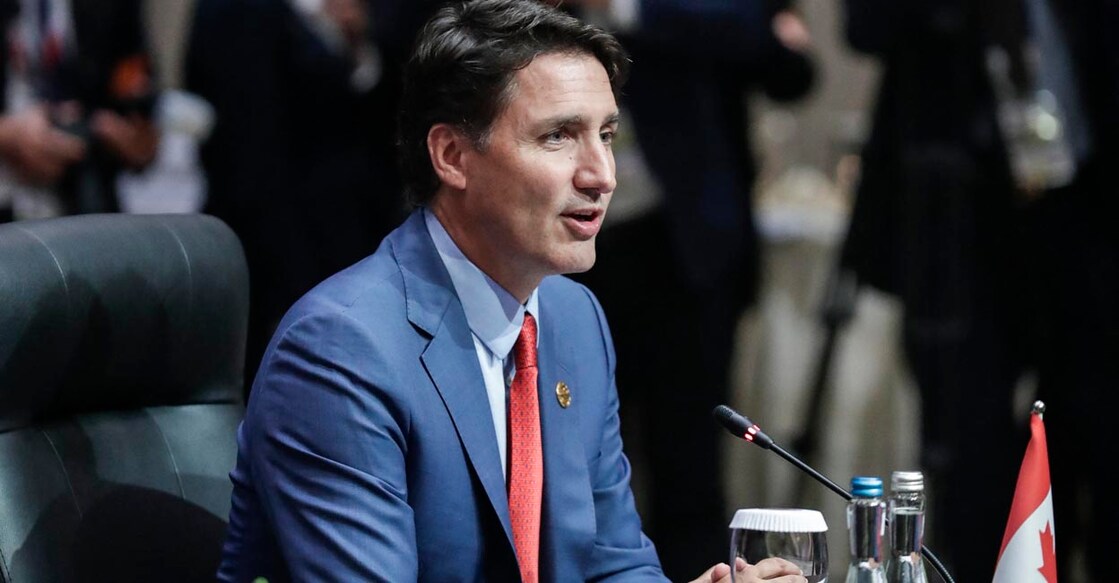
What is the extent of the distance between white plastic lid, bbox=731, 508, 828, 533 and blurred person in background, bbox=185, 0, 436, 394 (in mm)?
2359

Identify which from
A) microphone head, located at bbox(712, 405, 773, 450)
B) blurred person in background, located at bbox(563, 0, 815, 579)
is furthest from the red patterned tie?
blurred person in background, located at bbox(563, 0, 815, 579)

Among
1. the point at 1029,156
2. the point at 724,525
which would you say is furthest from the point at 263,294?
the point at 1029,156

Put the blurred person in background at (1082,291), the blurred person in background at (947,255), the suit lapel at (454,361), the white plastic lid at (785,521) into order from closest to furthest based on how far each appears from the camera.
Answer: the white plastic lid at (785,521) < the suit lapel at (454,361) < the blurred person in background at (1082,291) < the blurred person in background at (947,255)

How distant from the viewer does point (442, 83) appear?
1.71 m

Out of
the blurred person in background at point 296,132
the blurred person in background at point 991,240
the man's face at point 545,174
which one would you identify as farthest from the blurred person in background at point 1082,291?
the man's face at point 545,174

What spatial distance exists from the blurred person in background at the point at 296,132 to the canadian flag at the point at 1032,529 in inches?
93.0

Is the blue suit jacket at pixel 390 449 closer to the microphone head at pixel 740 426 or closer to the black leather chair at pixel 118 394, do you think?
the black leather chair at pixel 118 394

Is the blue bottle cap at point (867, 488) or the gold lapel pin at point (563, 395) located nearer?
the blue bottle cap at point (867, 488)

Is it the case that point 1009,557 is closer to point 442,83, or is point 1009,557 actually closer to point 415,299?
point 415,299

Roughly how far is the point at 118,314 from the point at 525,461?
1.57 feet

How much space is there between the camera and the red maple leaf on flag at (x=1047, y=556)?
4.52 feet

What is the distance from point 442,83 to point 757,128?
183cm

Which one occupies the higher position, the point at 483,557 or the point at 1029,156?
the point at 1029,156

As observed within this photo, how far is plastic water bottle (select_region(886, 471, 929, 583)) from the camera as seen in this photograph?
1359 mm
